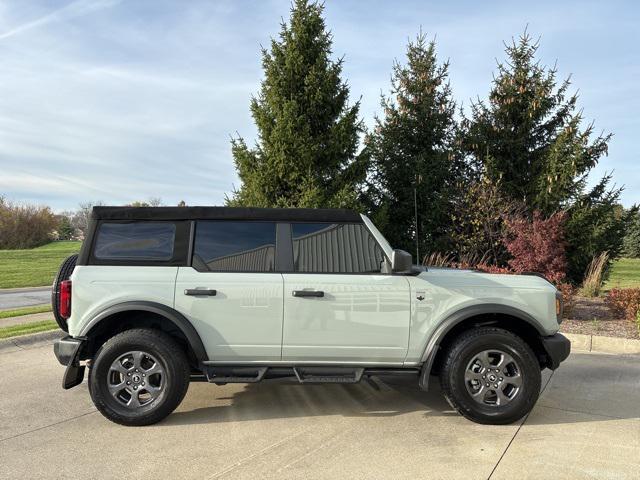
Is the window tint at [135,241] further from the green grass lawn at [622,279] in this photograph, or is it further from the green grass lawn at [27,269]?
Result: the green grass lawn at [27,269]

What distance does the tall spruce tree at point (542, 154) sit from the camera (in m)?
12.9

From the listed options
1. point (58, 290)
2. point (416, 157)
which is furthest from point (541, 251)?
point (58, 290)

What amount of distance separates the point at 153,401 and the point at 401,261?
7.75ft

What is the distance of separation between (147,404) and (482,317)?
A: 298cm

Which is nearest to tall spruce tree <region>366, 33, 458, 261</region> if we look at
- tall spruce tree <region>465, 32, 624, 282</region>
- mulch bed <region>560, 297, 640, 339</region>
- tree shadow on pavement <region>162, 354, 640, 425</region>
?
tall spruce tree <region>465, 32, 624, 282</region>

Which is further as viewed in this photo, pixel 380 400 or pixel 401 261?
pixel 380 400

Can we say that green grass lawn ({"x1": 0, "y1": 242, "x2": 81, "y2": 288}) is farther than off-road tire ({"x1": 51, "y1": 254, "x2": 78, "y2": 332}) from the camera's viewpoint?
Yes

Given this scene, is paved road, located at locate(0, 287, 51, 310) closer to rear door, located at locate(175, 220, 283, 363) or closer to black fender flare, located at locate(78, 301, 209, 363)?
black fender flare, located at locate(78, 301, 209, 363)

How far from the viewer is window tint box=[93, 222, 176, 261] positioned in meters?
4.19

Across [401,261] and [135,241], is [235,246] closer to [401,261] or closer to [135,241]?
[135,241]

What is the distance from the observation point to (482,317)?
4.36 meters

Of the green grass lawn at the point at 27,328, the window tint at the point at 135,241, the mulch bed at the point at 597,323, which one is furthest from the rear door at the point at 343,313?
the green grass lawn at the point at 27,328

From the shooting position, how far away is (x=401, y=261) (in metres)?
3.96

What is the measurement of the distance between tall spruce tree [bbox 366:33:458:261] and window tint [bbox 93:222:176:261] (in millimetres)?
9817
